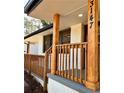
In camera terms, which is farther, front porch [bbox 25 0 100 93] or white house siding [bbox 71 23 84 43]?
white house siding [bbox 71 23 84 43]

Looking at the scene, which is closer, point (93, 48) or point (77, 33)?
point (93, 48)

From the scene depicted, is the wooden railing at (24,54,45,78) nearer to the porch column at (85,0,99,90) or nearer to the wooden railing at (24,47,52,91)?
the wooden railing at (24,47,52,91)

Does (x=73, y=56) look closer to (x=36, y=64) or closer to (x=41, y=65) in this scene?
(x=41, y=65)

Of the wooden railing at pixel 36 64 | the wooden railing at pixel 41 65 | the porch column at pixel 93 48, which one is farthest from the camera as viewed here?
the wooden railing at pixel 36 64

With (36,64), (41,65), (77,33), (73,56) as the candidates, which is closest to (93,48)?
(73,56)

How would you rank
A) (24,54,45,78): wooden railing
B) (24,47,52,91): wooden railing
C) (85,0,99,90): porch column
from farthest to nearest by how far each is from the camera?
(24,54,45,78): wooden railing → (24,47,52,91): wooden railing → (85,0,99,90): porch column

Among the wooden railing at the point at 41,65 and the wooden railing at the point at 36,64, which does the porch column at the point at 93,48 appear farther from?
the wooden railing at the point at 36,64

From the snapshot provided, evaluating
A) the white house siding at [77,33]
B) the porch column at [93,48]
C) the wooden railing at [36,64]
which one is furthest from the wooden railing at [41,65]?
the porch column at [93,48]

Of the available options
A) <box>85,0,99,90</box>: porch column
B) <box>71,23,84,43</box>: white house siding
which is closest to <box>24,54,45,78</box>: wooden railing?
<box>71,23,84,43</box>: white house siding
